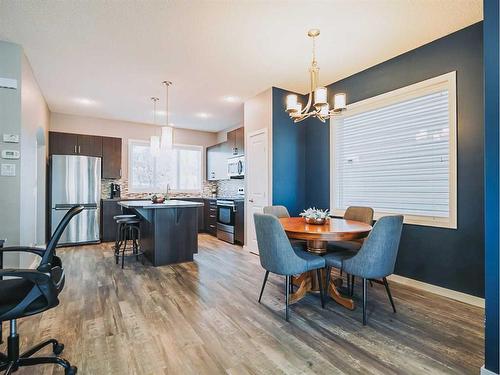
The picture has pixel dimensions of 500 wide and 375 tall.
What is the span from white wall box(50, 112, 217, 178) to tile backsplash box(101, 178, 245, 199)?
32cm

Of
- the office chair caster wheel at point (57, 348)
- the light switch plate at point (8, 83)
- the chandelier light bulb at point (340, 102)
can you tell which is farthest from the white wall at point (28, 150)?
the chandelier light bulb at point (340, 102)

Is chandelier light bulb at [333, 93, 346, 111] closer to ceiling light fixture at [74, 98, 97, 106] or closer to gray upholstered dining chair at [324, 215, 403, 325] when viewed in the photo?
gray upholstered dining chair at [324, 215, 403, 325]

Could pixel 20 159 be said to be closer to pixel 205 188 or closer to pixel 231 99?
pixel 231 99

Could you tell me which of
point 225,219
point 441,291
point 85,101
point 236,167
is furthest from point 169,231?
point 441,291

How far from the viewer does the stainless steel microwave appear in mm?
5641

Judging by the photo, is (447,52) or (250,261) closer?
(447,52)

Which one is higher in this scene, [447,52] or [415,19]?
[415,19]

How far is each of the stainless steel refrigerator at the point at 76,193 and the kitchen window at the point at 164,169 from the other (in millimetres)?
1106

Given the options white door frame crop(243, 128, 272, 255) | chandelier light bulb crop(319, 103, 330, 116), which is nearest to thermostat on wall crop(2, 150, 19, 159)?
white door frame crop(243, 128, 272, 255)

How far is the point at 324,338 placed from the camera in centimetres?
197

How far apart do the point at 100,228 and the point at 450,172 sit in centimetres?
612

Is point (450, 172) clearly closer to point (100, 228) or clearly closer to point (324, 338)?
point (324, 338)

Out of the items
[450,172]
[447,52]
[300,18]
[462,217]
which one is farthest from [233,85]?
[462,217]

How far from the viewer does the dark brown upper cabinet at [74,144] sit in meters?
5.29
